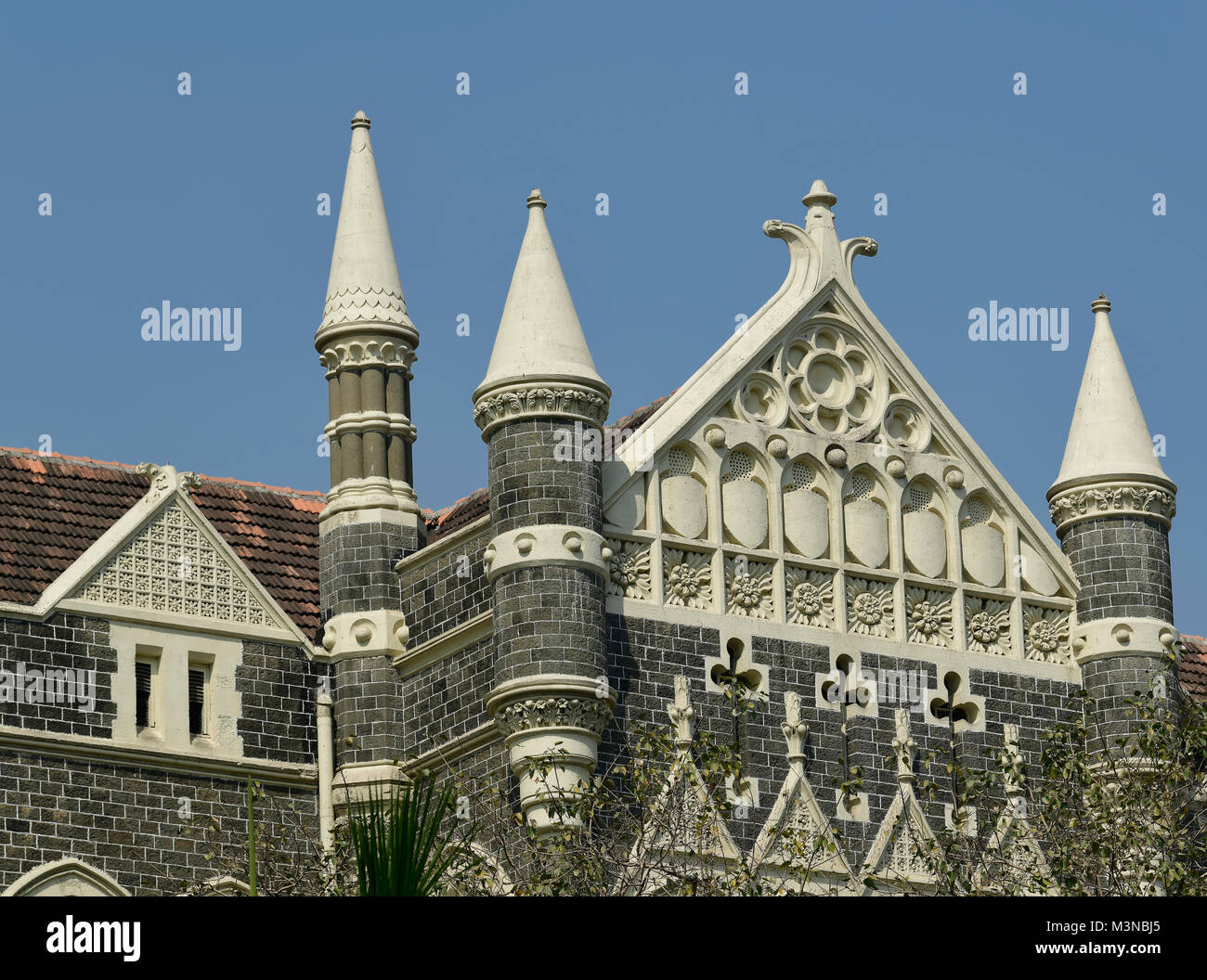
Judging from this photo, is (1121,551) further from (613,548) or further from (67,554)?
(67,554)

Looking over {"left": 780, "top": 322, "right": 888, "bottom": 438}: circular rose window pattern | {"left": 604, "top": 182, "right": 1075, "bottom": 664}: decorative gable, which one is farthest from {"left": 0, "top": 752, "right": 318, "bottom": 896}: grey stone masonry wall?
{"left": 780, "top": 322, "right": 888, "bottom": 438}: circular rose window pattern

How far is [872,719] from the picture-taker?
129ft

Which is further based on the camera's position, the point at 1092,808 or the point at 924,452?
the point at 924,452

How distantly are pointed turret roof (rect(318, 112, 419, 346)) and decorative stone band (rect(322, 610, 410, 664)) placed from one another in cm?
397

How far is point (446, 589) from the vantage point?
3988cm

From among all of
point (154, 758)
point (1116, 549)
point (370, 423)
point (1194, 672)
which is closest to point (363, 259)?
point (370, 423)

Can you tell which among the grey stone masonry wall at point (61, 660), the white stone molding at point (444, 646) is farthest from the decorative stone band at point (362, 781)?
the grey stone masonry wall at point (61, 660)

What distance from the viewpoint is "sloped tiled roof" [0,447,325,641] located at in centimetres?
3947

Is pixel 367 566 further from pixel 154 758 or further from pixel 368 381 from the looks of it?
pixel 154 758

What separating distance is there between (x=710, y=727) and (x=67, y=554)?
883 centimetres

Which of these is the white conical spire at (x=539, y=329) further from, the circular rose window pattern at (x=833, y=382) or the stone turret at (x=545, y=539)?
the circular rose window pattern at (x=833, y=382)

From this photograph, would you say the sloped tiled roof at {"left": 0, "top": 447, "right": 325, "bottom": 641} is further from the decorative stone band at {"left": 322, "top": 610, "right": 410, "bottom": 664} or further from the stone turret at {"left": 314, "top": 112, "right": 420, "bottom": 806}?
the stone turret at {"left": 314, "top": 112, "right": 420, "bottom": 806}

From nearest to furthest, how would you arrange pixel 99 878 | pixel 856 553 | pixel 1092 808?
1. pixel 1092 808
2. pixel 99 878
3. pixel 856 553
